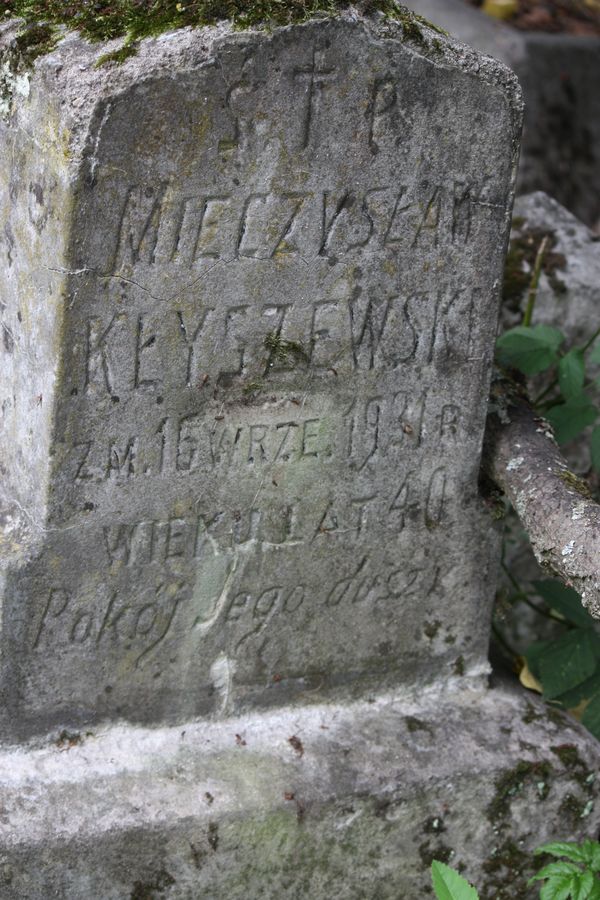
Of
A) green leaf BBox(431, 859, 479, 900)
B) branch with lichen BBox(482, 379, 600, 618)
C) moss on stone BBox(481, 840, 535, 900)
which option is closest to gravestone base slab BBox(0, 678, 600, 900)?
moss on stone BBox(481, 840, 535, 900)

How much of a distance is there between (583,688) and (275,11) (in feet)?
5.61

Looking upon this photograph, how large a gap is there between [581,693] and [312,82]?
1.58m

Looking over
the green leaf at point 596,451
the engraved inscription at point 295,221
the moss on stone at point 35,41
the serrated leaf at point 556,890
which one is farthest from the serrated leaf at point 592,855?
the moss on stone at point 35,41

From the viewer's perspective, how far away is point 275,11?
2.06m

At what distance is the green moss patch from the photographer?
2.04 m

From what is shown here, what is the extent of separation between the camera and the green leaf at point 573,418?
117 inches

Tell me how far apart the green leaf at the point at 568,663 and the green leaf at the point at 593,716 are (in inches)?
2.7

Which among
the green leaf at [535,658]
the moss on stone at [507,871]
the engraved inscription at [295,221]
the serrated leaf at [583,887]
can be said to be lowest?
the moss on stone at [507,871]

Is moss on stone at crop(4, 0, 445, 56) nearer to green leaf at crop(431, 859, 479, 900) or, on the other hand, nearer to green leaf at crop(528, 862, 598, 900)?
green leaf at crop(431, 859, 479, 900)

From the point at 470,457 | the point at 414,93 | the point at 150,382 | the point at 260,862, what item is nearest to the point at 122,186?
the point at 150,382

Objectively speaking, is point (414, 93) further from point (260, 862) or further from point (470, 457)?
point (260, 862)

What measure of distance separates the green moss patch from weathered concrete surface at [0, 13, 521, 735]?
30 mm

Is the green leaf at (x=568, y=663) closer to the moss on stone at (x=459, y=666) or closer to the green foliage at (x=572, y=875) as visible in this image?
the moss on stone at (x=459, y=666)

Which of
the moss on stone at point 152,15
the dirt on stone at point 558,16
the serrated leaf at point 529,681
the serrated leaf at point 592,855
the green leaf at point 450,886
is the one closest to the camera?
the moss on stone at point 152,15
